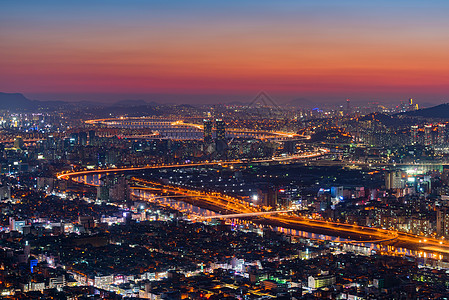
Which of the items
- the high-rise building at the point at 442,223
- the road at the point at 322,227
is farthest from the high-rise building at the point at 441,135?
the high-rise building at the point at 442,223

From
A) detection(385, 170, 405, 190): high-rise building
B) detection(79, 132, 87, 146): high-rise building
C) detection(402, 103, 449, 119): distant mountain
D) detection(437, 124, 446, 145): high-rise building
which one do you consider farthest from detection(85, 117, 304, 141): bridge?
detection(385, 170, 405, 190): high-rise building

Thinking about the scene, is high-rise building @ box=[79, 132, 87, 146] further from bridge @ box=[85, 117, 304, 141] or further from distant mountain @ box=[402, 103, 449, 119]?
distant mountain @ box=[402, 103, 449, 119]

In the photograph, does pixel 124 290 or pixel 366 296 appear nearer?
pixel 366 296

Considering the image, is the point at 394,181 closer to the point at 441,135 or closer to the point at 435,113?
the point at 441,135

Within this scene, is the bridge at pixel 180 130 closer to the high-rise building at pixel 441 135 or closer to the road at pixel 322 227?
the high-rise building at pixel 441 135

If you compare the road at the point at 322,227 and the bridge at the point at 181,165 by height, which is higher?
the road at the point at 322,227

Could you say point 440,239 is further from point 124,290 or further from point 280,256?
point 124,290

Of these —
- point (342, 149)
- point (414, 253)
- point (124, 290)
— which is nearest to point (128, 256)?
point (124, 290)

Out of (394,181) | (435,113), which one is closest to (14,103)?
(435,113)

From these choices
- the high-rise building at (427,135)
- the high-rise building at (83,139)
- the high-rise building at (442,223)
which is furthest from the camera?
the high-rise building at (83,139)

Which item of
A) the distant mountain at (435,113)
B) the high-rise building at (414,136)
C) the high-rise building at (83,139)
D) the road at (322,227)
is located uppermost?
the distant mountain at (435,113)
